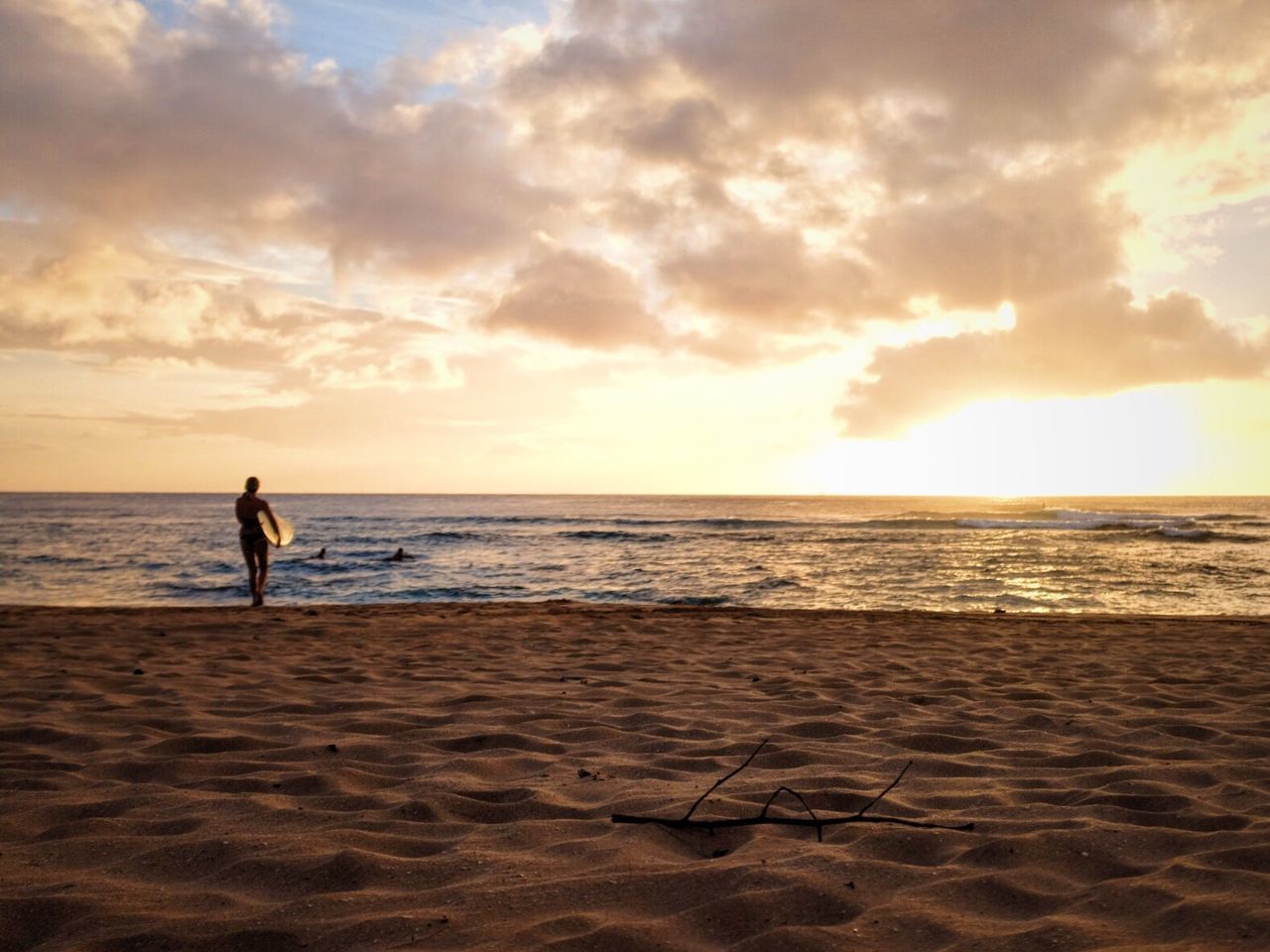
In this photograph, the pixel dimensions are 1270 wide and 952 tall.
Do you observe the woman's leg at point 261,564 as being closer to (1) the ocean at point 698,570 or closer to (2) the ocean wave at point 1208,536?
(1) the ocean at point 698,570

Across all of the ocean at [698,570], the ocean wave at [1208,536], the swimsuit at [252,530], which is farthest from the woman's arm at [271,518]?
the ocean wave at [1208,536]

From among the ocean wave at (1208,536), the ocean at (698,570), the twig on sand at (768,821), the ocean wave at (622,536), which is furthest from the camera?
the ocean wave at (622,536)

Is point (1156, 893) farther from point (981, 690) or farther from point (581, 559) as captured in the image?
point (581, 559)

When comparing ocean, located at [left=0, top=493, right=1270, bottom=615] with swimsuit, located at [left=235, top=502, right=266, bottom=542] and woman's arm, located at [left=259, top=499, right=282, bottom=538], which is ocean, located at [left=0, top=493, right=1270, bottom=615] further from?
swimsuit, located at [left=235, top=502, right=266, bottom=542]

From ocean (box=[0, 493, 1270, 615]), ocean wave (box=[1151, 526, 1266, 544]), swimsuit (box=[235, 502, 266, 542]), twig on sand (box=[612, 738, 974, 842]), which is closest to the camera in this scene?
twig on sand (box=[612, 738, 974, 842])

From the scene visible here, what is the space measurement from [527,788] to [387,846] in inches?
31.2

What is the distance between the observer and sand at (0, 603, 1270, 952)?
7.69 ft

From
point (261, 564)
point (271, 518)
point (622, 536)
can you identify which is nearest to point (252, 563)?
point (261, 564)

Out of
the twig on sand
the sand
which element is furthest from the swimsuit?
the twig on sand

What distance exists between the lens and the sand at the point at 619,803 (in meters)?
2.34

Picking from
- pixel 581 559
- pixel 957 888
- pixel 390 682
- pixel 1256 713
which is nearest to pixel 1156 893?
pixel 957 888

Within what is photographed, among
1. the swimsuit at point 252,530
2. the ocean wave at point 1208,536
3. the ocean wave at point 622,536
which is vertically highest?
the swimsuit at point 252,530

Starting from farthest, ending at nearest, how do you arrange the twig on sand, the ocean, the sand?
the ocean < the twig on sand < the sand

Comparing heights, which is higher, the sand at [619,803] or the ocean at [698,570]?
the sand at [619,803]
